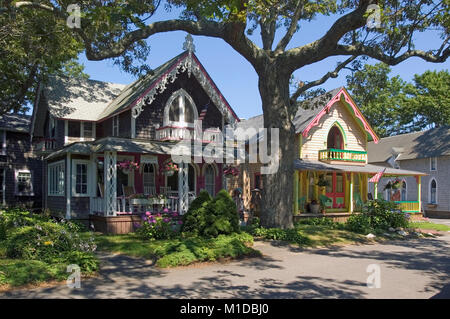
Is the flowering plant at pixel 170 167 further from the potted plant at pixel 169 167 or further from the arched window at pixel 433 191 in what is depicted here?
the arched window at pixel 433 191

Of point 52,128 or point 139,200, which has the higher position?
point 52,128

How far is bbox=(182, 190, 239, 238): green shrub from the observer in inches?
513

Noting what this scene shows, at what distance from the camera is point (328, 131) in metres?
27.1

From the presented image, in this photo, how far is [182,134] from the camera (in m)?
20.5

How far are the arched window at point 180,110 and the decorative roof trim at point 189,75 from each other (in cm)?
88

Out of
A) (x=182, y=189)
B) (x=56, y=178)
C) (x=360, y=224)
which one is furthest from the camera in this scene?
(x=56, y=178)

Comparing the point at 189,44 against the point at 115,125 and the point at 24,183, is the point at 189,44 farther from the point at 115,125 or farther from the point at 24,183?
the point at 24,183

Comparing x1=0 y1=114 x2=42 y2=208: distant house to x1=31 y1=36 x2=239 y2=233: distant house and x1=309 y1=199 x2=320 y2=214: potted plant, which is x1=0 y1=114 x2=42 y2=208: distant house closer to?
x1=31 y1=36 x2=239 y2=233: distant house

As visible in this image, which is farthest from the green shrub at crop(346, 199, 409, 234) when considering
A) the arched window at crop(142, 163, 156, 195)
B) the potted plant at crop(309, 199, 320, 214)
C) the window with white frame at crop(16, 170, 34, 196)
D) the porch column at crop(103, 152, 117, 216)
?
the window with white frame at crop(16, 170, 34, 196)

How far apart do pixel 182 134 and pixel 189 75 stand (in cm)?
341

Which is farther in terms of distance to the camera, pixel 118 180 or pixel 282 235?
pixel 118 180

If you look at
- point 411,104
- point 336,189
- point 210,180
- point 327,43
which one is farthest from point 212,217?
point 411,104

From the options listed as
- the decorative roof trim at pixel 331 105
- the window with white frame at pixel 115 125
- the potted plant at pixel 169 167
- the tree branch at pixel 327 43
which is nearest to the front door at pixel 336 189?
the decorative roof trim at pixel 331 105
